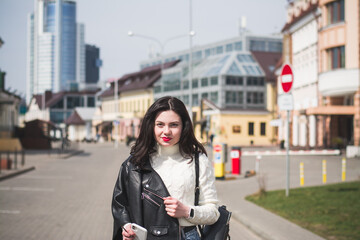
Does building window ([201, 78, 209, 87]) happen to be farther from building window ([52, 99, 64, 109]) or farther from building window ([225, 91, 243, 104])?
building window ([52, 99, 64, 109])

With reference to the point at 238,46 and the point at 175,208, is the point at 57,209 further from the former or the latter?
the point at 238,46

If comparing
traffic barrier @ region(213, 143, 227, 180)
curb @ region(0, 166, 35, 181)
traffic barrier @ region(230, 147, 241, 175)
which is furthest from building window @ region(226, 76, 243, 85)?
traffic barrier @ region(213, 143, 227, 180)

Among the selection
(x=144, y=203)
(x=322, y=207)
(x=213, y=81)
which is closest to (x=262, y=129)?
(x=213, y=81)

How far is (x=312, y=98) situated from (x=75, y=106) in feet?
271

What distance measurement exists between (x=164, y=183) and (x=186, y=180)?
14 cm

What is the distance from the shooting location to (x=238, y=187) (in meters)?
16.4

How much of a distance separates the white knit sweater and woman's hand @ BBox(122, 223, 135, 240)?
1.09 ft

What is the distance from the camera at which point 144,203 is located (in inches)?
139

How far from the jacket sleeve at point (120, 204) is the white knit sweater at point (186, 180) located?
0.20m

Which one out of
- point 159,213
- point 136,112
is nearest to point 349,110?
point 159,213

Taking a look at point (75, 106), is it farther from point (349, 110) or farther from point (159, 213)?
point (159, 213)

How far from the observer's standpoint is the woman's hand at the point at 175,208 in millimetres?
3416

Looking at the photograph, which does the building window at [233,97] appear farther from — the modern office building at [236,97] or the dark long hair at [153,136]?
the dark long hair at [153,136]

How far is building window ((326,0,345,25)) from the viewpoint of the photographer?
38.1 metres
